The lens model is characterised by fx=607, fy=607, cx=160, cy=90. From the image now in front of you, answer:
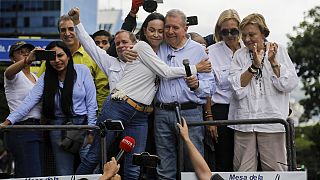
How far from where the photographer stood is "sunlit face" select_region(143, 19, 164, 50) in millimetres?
5969

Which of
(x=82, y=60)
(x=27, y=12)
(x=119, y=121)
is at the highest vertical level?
(x=27, y=12)

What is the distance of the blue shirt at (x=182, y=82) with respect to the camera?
5.89 meters

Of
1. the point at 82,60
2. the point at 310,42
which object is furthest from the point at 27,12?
the point at 82,60

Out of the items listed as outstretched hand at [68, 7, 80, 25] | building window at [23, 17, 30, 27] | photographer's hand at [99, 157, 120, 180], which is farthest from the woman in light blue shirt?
building window at [23, 17, 30, 27]

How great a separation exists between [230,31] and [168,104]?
1269mm

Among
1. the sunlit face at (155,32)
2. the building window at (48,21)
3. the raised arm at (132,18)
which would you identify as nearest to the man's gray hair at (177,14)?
the sunlit face at (155,32)

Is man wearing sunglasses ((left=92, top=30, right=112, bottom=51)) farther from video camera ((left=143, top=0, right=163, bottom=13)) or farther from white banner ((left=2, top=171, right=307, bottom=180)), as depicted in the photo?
white banner ((left=2, top=171, right=307, bottom=180))

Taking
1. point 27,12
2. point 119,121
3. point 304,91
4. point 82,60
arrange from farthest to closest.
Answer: point 27,12, point 304,91, point 82,60, point 119,121

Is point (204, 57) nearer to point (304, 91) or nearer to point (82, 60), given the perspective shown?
point (82, 60)

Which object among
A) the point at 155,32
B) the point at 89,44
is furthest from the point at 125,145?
the point at 89,44

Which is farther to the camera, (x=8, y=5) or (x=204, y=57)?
(x=8, y=5)

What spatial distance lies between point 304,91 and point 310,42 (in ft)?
7.25

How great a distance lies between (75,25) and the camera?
261 inches

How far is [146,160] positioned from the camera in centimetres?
538
